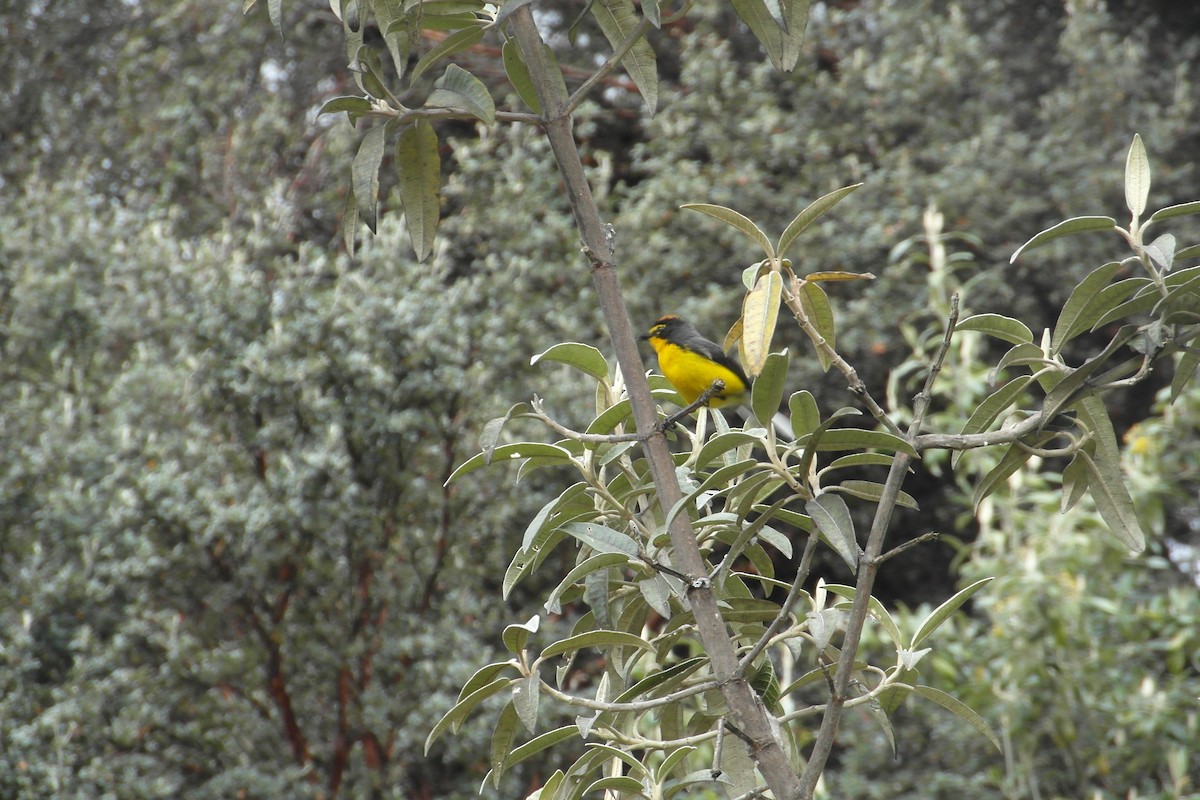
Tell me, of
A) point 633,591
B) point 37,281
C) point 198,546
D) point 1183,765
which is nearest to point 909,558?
point 1183,765

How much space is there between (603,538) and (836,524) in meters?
0.29

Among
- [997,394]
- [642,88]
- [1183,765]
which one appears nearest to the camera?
[997,394]

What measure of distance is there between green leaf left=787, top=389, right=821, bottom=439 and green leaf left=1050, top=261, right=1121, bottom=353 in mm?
286

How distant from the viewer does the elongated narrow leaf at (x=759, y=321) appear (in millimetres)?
1231

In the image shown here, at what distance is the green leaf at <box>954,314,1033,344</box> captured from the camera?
4.41 feet

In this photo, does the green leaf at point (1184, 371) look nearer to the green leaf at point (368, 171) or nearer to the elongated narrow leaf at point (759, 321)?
the elongated narrow leaf at point (759, 321)

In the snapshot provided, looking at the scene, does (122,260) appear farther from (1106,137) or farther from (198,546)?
(1106,137)

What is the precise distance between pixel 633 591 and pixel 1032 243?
2.34 feet

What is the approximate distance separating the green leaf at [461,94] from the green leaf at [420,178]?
7cm

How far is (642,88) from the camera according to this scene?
5.13ft

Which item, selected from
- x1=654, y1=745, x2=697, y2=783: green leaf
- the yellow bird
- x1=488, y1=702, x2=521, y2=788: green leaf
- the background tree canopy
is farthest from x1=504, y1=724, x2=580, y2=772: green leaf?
the background tree canopy

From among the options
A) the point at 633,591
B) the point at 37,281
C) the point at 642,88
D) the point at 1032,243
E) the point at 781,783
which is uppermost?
the point at 37,281

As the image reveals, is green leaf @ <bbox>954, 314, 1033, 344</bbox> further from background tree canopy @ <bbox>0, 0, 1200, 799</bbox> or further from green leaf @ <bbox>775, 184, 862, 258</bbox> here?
background tree canopy @ <bbox>0, 0, 1200, 799</bbox>

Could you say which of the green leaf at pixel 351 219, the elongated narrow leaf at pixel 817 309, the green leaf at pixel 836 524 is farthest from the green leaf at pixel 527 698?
the green leaf at pixel 351 219
